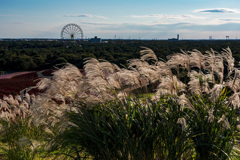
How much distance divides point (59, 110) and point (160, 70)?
2463mm

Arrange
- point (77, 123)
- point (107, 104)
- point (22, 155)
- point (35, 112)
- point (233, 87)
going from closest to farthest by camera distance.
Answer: point (233, 87) → point (77, 123) → point (107, 104) → point (35, 112) → point (22, 155)

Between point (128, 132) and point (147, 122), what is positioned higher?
point (147, 122)

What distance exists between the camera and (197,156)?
4.62 meters

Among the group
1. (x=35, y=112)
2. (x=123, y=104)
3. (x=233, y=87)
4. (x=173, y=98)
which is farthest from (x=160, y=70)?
Answer: (x=35, y=112)

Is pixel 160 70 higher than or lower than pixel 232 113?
higher

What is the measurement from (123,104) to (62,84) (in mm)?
1623

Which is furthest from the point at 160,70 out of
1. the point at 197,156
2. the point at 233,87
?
the point at 197,156

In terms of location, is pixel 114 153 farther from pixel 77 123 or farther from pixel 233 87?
pixel 233 87

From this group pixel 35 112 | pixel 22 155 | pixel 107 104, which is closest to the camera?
pixel 107 104

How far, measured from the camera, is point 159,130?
4414mm

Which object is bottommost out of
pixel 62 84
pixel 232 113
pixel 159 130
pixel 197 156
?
pixel 197 156

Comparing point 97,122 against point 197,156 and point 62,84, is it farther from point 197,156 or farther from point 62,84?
point 197,156

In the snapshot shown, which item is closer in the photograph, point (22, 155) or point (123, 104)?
point (123, 104)

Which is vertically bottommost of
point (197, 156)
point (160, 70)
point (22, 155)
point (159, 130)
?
point (22, 155)
